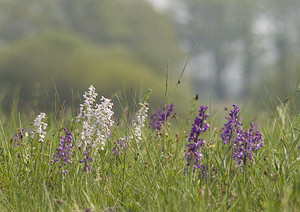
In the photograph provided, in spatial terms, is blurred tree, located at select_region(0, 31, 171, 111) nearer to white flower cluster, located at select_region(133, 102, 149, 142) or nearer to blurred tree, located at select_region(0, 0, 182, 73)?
blurred tree, located at select_region(0, 0, 182, 73)

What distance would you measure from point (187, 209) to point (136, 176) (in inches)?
34.8

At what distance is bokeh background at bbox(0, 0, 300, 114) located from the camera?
28.3 ft

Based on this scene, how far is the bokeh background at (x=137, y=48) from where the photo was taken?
8633mm

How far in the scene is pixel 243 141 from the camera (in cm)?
305

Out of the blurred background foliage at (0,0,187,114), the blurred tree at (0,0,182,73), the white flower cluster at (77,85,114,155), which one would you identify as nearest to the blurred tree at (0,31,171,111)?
the blurred background foliage at (0,0,187,114)

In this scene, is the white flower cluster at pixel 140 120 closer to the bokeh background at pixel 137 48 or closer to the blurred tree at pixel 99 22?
the bokeh background at pixel 137 48

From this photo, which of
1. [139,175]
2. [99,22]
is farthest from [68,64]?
[139,175]

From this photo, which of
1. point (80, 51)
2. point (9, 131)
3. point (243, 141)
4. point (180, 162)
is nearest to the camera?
point (243, 141)

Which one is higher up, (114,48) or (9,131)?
(114,48)

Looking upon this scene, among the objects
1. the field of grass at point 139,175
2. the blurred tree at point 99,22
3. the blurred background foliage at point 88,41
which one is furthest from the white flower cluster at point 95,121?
the blurred tree at point 99,22

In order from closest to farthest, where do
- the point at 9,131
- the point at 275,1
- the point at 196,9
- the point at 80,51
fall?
the point at 9,131
the point at 80,51
the point at 275,1
the point at 196,9

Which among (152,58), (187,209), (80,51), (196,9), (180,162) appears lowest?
(187,209)

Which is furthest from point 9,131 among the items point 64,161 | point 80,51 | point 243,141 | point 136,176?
point 80,51

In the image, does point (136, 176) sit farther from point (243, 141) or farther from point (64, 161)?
point (243, 141)
